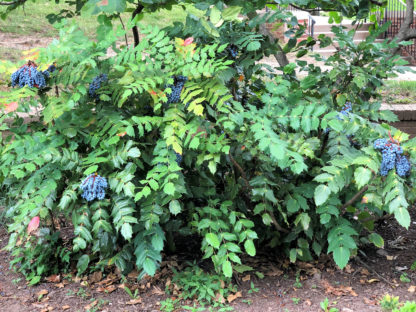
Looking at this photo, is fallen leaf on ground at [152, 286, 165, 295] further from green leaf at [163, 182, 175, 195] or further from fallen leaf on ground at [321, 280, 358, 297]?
fallen leaf on ground at [321, 280, 358, 297]

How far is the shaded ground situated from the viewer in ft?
12.3

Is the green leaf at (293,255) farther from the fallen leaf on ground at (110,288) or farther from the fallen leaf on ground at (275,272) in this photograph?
the fallen leaf on ground at (110,288)

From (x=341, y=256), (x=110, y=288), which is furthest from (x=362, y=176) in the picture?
(x=110, y=288)

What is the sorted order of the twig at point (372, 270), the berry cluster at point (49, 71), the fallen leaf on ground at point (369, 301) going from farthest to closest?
the twig at point (372, 270) → the fallen leaf on ground at point (369, 301) → the berry cluster at point (49, 71)

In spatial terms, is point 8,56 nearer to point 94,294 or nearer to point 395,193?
point 94,294

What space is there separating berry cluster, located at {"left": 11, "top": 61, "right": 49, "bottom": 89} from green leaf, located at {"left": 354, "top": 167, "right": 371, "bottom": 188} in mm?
2065

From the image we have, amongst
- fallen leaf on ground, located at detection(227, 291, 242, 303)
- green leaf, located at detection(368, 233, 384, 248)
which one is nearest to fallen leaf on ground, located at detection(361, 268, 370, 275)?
green leaf, located at detection(368, 233, 384, 248)

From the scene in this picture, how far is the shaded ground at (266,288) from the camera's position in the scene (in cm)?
375

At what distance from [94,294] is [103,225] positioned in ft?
2.51

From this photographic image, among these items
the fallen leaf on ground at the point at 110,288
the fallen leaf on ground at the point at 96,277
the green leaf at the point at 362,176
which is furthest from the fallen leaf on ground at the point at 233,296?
the green leaf at the point at 362,176

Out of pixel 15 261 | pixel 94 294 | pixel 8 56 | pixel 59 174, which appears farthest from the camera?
pixel 8 56

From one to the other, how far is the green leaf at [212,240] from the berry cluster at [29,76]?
4.80 feet

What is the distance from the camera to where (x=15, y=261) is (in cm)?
416

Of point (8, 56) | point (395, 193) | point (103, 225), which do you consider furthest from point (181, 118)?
point (8, 56)
